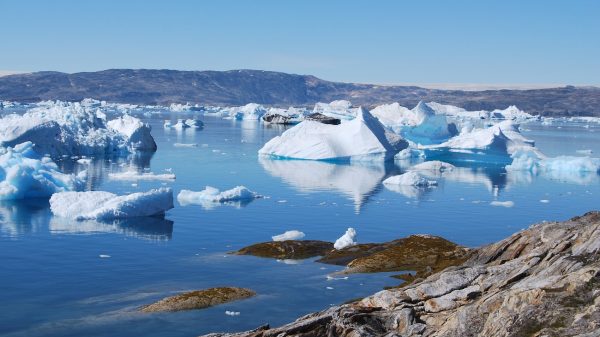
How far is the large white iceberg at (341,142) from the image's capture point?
4272 cm

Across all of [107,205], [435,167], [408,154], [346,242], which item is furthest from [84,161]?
[346,242]

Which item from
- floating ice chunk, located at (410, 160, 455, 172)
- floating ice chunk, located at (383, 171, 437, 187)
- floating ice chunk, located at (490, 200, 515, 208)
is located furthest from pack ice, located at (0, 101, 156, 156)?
floating ice chunk, located at (490, 200, 515, 208)

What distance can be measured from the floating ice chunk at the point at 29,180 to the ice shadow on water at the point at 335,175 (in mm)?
9696

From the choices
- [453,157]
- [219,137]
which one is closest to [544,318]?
[453,157]

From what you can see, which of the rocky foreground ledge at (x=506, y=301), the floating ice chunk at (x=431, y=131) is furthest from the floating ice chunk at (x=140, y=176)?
the floating ice chunk at (x=431, y=131)

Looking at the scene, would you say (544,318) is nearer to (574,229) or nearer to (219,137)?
(574,229)

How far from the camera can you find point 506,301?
8.04 metres

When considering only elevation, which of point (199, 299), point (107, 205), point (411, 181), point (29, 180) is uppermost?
point (29, 180)

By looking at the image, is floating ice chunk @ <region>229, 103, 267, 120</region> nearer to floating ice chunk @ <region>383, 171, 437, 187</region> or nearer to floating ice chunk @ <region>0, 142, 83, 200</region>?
floating ice chunk @ <region>383, 171, 437, 187</region>

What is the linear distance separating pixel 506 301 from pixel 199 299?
22.9 feet

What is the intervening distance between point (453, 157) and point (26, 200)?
96.0 ft

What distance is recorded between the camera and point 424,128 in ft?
182

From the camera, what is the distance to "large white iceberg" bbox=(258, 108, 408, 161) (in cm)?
4272

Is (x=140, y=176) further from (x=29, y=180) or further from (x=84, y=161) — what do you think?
(x=84, y=161)
